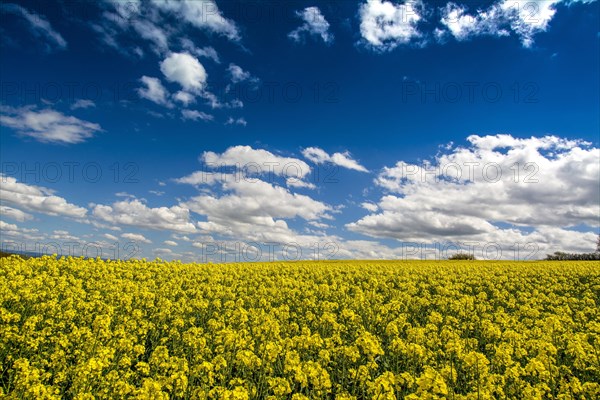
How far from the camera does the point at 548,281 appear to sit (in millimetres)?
22875

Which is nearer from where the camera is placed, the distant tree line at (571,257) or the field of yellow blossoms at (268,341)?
the field of yellow blossoms at (268,341)

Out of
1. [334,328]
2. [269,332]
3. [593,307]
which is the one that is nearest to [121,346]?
[269,332]

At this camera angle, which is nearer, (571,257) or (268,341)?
(268,341)

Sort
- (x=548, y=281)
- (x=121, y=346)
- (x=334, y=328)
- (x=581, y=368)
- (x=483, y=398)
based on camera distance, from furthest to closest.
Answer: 1. (x=548, y=281)
2. (x=334, y=328)
3. (x=581, y=368)
4. (x=121, y=346)
5. (x=483, y=398)

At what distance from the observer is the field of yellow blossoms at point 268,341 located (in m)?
7.00

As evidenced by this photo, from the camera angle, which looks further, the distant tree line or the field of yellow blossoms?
the distant tree line

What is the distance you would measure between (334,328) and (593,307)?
44.6ft

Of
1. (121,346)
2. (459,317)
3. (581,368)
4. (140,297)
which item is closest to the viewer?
(121,346)

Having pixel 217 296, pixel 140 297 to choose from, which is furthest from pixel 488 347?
pixel 140 297

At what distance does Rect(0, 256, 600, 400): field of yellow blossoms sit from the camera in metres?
7.00

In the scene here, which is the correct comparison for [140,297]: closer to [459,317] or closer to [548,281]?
[459,317]

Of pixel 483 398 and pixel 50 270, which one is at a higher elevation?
pixel 50 270

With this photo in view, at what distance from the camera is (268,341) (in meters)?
9.01

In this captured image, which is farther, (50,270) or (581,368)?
(50,270)
